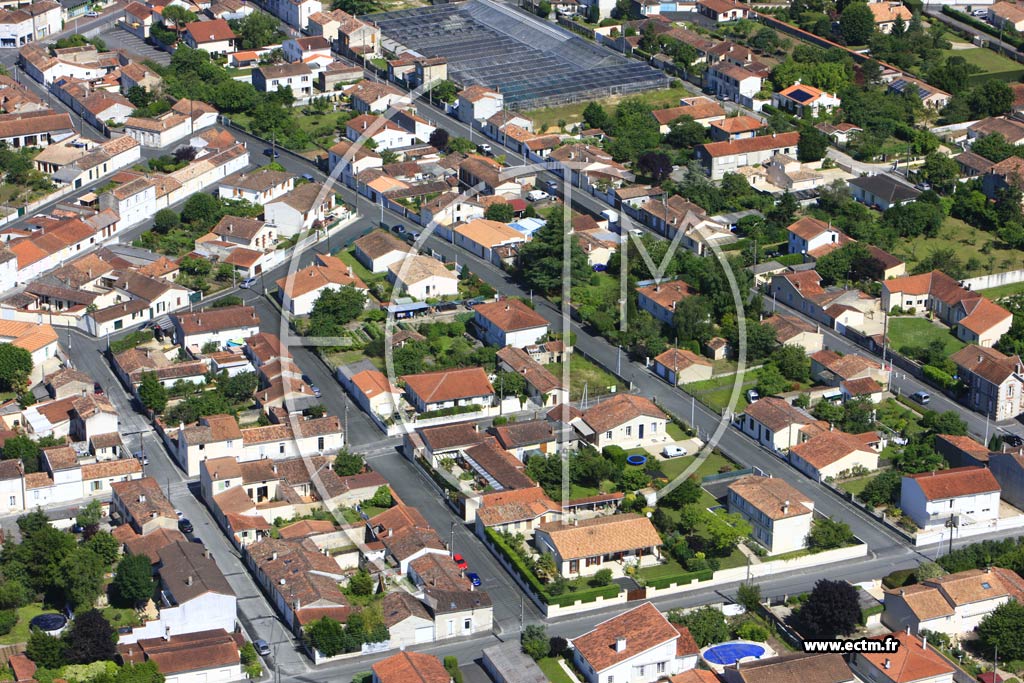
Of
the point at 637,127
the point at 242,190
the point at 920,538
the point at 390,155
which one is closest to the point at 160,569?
the point at 920,538

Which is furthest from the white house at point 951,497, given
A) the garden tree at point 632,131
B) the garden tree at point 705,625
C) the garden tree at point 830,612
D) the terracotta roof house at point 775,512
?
the garden tree at point 632,131

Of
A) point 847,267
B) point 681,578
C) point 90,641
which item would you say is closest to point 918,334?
point 847,267

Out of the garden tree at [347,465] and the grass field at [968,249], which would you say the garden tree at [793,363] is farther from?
the garden tree at [347,465]

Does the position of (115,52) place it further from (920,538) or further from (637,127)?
(920,538)

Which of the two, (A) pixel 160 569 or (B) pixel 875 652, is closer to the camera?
(B) pixel 875 652

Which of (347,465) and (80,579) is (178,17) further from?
(80,579)
